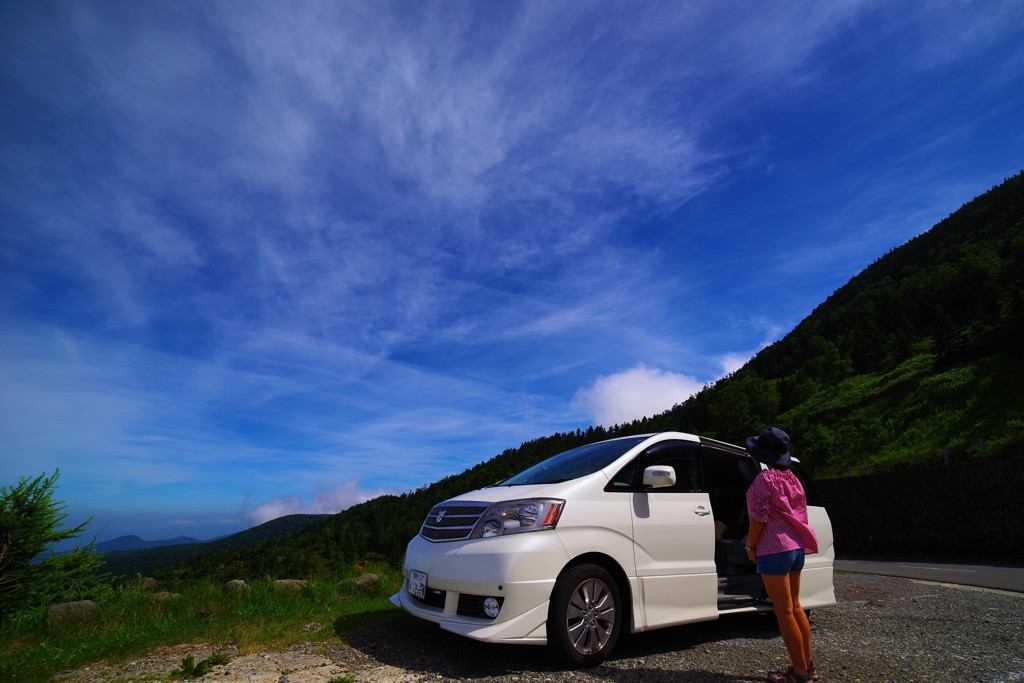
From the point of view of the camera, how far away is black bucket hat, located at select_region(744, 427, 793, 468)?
4012 mm

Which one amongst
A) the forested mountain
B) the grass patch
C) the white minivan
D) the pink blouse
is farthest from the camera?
the forested mountain

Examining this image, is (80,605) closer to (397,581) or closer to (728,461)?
(397,581)

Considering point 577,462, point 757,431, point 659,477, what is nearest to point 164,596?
A: point 577,462

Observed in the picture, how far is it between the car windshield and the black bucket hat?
48.7 inches

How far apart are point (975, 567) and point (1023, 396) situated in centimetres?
2423

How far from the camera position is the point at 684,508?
4949 mm

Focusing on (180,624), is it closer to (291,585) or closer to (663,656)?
(291,585)

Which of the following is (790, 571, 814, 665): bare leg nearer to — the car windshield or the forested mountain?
the car windshield

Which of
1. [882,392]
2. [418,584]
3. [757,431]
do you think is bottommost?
[418,584]

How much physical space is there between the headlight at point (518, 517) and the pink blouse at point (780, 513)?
4.60ft

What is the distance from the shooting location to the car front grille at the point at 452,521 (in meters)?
4.38

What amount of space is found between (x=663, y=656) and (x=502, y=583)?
66.8 inches

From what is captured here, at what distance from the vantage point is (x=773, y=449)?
4.09 meters

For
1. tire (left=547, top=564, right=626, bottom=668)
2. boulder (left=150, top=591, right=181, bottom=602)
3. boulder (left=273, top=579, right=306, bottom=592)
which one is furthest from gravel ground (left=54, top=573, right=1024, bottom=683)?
boulder (left=150, top=591, right=181, bottom=602)
